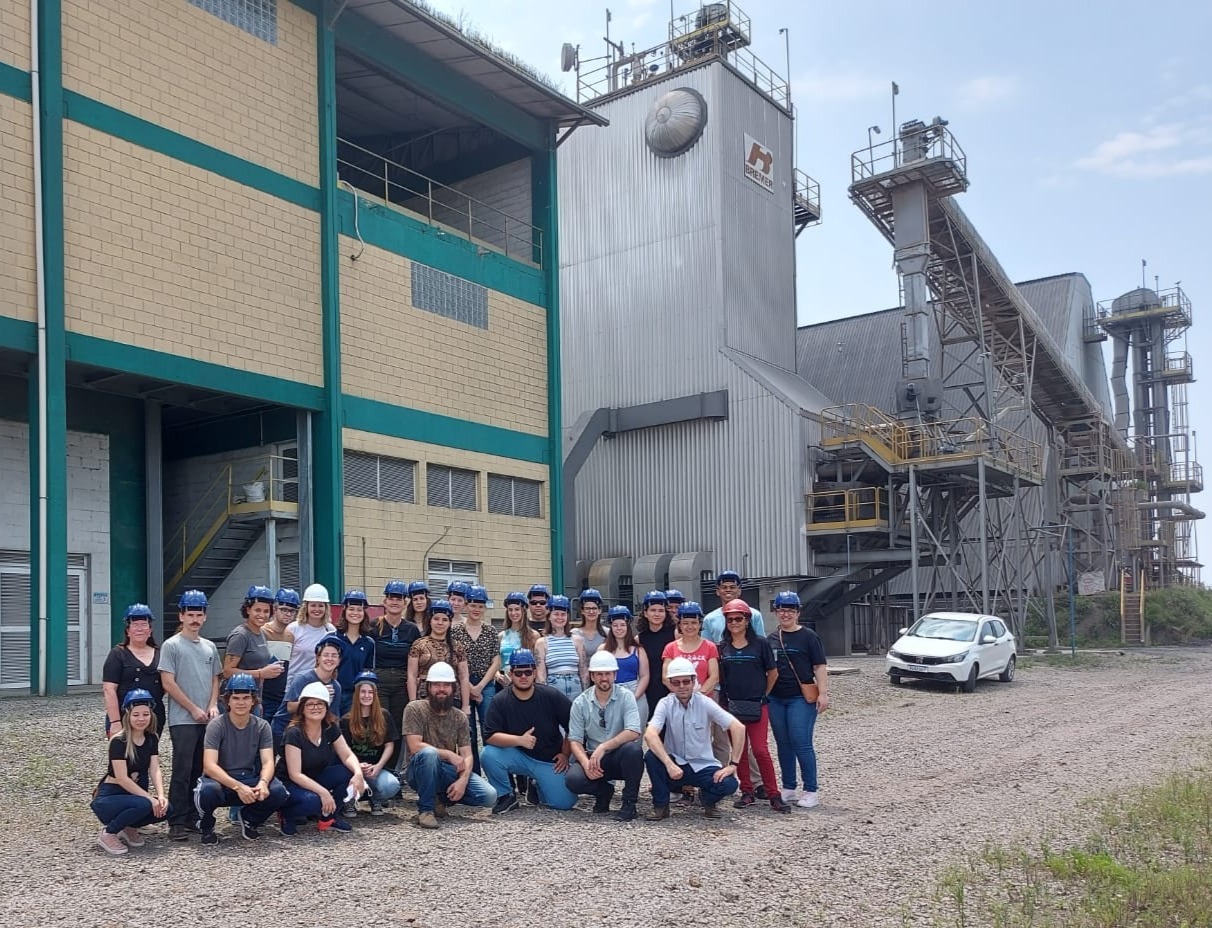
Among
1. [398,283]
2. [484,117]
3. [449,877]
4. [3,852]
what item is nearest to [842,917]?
[449,877]

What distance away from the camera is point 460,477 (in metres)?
25.9

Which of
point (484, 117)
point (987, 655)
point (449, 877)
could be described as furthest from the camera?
point (484, 117)

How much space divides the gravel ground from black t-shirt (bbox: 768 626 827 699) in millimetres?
1019

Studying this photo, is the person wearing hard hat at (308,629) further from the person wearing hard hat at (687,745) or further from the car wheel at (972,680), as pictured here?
the car wheel at (972,680)

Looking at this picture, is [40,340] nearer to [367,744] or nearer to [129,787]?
[367,744]

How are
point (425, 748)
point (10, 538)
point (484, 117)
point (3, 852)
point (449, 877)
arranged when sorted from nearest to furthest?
1. point (449, 877)
2. point (3, 852)
3. point (425, 748)
4. point (10, 538)
5. point (484, 117)

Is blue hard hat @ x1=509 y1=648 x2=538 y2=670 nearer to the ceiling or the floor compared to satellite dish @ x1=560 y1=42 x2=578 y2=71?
nearer to the floor

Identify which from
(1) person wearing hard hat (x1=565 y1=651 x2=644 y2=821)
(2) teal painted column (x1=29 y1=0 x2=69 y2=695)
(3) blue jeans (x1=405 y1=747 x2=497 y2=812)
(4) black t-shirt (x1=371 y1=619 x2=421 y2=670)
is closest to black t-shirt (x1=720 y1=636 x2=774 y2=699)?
(1) person wearing hard hat (x1=565 y1=651 x2=644 y2=821)

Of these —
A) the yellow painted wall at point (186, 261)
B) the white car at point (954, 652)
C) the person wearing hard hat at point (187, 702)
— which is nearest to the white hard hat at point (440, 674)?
the person wearing hard hat at point (187, 702)

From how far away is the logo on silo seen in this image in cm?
3438

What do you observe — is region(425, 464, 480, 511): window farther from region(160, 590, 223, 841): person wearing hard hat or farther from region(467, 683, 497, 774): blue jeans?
Result: region(160, 590, 223, 841): person wearing hard hat

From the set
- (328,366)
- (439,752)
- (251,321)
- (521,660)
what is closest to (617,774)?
(521,660)

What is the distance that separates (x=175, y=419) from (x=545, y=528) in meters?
8.51

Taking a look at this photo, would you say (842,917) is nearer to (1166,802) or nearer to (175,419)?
(1166,802)
